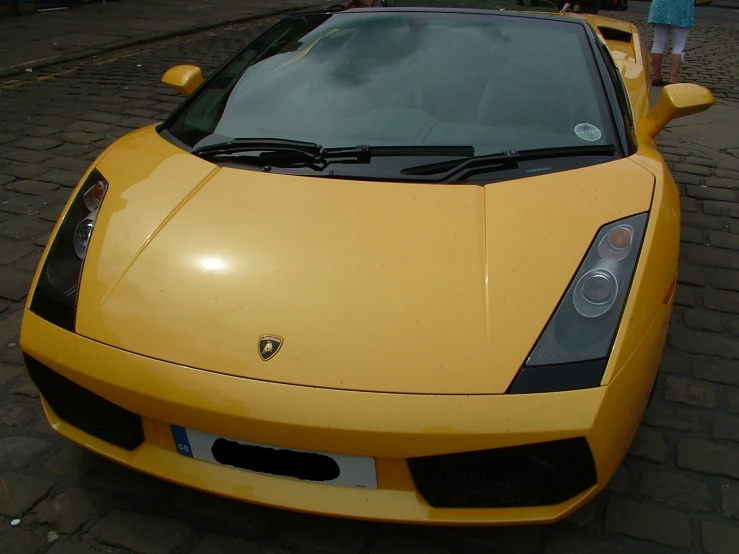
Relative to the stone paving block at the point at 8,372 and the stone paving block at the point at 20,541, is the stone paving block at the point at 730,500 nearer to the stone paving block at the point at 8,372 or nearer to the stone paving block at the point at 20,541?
the stone paving block at the point at 20,541

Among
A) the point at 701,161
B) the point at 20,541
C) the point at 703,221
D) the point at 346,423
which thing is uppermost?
the point at 346,423

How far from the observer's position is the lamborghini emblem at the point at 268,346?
1.79 m

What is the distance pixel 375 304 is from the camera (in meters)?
1.88

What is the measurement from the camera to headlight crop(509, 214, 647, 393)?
1744mm

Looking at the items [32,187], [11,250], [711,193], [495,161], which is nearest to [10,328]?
[11,250]

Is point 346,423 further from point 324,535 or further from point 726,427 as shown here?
point 726,427

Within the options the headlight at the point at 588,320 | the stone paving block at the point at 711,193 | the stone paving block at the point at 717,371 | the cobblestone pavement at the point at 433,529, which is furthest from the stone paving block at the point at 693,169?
the headlight at the point at 588,320

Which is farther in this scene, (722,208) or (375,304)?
(722,208)

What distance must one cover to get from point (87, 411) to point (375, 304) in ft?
2.80

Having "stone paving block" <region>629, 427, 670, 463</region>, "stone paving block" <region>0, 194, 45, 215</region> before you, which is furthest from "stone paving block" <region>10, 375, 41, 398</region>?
"stone paving block" <region>629, 427, 670, 463</region>

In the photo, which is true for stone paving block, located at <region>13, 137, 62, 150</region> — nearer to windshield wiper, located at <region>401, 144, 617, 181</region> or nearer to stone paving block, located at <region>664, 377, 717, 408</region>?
windshield wiper, located at <region>401, 144, 617, 181</region>

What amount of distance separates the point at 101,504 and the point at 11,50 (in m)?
7.49

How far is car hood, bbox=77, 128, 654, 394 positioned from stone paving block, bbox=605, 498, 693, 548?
26.0 inches

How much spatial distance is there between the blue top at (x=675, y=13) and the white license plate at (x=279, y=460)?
6.81 meters
